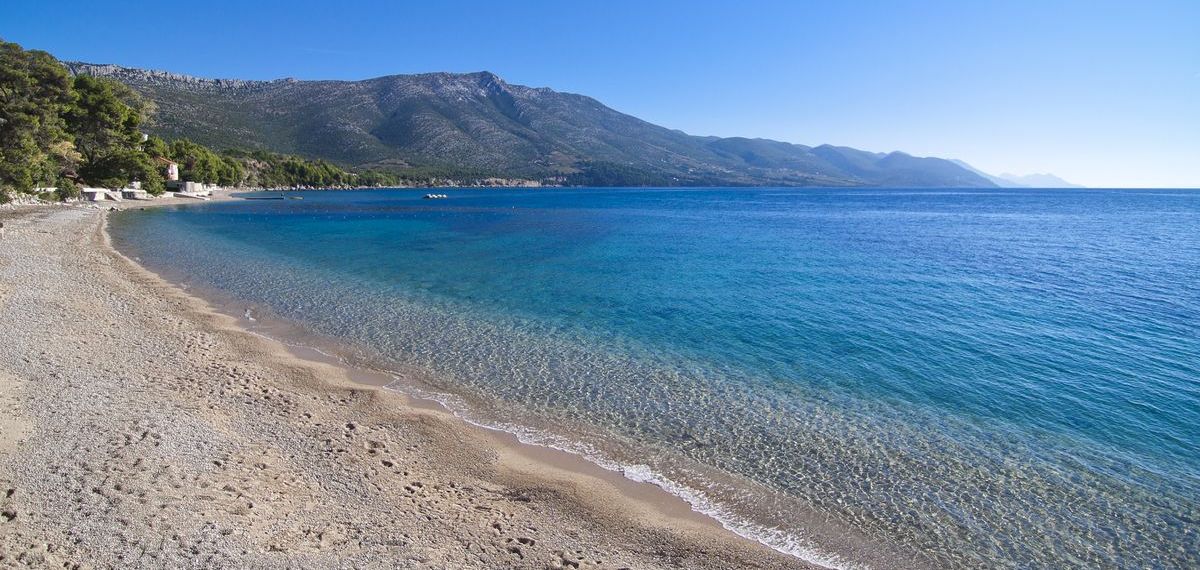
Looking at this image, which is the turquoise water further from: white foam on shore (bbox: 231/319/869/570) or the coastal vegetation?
the coastal vegetation

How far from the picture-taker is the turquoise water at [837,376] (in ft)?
27.2

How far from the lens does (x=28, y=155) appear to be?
146 feet

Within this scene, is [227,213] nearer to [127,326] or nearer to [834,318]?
[127,326]

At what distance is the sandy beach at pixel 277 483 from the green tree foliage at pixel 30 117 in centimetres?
4482

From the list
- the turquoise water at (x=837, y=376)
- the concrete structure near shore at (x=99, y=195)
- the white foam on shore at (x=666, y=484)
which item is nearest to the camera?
the white foam on shore at (x=666, y=484)

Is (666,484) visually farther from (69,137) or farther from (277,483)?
(69,137)

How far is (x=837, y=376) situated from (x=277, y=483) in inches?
459

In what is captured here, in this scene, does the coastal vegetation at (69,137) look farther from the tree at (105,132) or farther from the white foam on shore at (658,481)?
the white foam on shore at (658,481)

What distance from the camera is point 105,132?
61.5 metres

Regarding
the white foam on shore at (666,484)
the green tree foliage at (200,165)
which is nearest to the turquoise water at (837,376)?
the white foam on shore at (666,484)

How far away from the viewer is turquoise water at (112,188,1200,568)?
8281 millimetres

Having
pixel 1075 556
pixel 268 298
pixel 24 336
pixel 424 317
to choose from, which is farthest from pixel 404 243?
pixel 1075 556

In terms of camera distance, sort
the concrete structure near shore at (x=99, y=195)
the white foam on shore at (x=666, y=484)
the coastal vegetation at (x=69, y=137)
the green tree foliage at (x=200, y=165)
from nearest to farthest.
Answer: the white foam on shore at (x=666, y=484), the coastal vegetation at (x=69, y=137), the concrete structure near shore at (x=99, y=195), the green tree foliage at (x=200, y=165)

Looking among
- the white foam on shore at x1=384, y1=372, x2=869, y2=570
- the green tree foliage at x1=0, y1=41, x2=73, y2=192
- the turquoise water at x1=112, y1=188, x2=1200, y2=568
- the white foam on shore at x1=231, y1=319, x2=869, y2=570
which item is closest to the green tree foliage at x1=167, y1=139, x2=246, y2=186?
the green tree foliage at x1=0, y1=41, x2=73, y2=192
